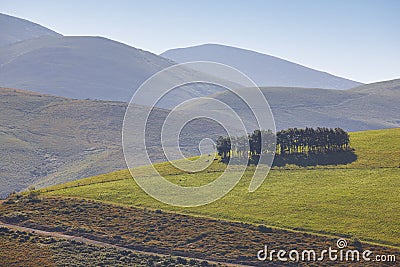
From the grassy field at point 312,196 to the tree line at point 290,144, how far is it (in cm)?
552

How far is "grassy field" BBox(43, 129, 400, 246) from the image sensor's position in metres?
79.4

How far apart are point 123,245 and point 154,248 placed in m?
4.56

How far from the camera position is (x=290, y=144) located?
121 metres


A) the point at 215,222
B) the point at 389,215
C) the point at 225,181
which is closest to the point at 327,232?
the point at 389,215

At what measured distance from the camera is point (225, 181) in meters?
106

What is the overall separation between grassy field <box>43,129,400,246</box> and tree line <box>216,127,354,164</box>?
217 inches

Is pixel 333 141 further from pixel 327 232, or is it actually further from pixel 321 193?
pixel 327 232

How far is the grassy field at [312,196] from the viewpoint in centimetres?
7938

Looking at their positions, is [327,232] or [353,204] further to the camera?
[353,204]

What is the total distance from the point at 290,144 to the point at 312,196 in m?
29.8

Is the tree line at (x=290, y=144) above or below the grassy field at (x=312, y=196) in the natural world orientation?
above

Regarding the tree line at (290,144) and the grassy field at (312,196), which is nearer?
the grassy field at (312,196)

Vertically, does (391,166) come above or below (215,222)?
above

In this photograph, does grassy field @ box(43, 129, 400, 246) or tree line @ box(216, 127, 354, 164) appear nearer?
grassy field @ box(43, 129, 400, 246)
